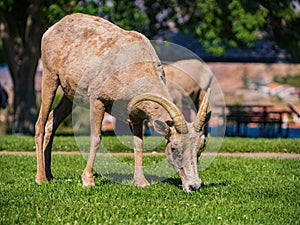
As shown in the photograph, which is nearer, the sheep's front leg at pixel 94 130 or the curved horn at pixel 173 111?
the curved horn at pixel 173 111

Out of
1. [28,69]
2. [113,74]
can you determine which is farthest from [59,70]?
[28,69]

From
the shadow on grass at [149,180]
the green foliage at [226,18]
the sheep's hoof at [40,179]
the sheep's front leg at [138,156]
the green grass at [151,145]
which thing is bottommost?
the green grass at [151,145]

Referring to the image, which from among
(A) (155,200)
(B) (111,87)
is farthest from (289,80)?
(A) (155,200)

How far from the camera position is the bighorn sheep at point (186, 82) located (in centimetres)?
1912

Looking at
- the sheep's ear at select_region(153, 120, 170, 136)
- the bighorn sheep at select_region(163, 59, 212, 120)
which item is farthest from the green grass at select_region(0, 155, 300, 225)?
the bighorn sheep at select_region(163, 59, 212, 120)

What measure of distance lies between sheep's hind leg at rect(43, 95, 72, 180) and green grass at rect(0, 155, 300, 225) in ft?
1.03

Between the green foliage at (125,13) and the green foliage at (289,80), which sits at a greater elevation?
the green foliage at (125,13)

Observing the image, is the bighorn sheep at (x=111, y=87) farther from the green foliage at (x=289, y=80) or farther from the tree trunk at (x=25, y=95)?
the green foliage at (x=289, y=80)

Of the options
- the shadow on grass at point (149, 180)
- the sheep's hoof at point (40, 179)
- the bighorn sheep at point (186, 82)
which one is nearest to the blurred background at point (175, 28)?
the bighorn sheep at point (186, 82)

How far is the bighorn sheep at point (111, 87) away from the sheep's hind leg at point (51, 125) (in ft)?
0.05

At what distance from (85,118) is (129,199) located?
19743 mm

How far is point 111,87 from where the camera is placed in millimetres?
9164

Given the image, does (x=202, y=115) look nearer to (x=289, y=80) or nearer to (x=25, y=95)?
(x=25, y=95)

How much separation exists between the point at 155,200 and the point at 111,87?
1.71 meters
